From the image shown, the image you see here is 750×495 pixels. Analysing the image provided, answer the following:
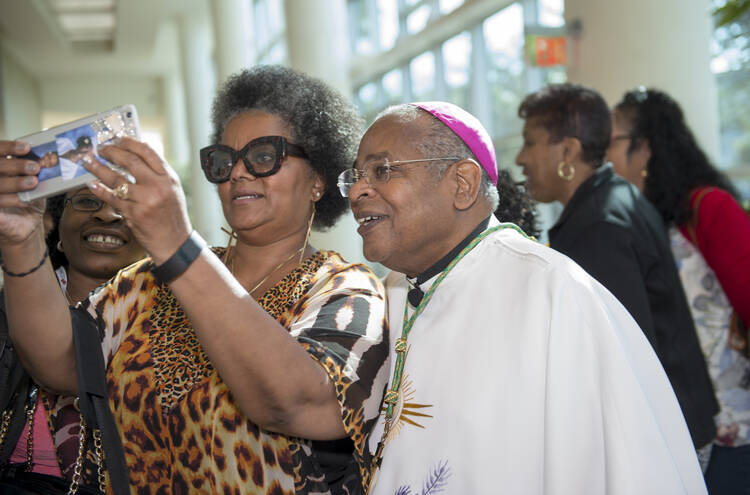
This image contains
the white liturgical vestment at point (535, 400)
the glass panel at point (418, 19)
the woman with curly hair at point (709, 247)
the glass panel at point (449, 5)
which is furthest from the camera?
the glass panel at point (418, 19)

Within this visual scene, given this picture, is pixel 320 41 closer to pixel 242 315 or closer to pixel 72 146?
pixel 72 146

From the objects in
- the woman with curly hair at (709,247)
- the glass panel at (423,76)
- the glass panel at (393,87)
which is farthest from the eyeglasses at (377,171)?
the glass panel at (393,87)

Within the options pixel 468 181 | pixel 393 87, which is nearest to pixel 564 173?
pixel 468 181

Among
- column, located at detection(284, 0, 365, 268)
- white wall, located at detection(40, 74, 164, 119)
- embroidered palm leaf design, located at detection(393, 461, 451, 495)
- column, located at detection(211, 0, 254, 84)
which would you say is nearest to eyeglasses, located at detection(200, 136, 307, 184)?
embroidered palm leaf design, located at detection(393, 461, 451, 495)

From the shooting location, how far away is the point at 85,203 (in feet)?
7.86

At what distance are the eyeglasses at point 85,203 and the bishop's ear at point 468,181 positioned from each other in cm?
129

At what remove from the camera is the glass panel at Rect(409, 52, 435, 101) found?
9305 mm

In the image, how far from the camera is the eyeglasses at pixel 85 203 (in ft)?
7.85

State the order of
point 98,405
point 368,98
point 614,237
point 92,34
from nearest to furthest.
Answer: point 98,405 → point 614,237 → point 368,98 → point 92,34

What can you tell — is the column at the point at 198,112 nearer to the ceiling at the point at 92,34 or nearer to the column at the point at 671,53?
the ceiling at the point at 92,34

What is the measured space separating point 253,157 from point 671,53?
3450mm

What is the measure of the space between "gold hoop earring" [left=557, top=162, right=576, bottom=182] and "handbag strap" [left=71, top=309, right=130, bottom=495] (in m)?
2.05

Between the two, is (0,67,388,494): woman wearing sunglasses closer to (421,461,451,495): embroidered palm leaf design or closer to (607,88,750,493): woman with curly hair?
(421,461,451,495): embroidered palm leaf design

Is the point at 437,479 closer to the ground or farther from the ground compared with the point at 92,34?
closer to the ground
